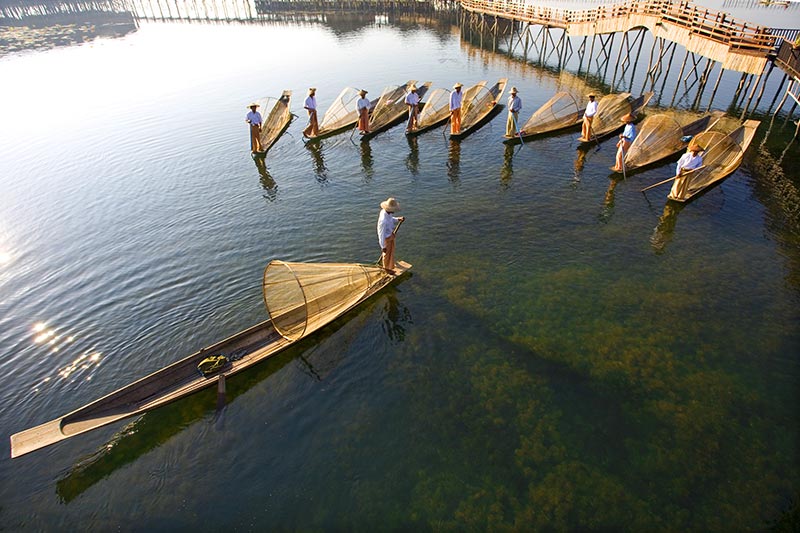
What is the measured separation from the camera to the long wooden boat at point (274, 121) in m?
21.7

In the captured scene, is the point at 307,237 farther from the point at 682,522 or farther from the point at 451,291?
the point at 682,522

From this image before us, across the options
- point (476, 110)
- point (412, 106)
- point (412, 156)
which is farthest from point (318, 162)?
point (476, 110)

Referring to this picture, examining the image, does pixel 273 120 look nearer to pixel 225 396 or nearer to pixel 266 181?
pixel 266 181

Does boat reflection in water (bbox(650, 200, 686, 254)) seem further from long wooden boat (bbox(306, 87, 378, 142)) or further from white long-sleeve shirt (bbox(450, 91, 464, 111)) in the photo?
long wooden boat (bbox(306, 87, 378, 142))

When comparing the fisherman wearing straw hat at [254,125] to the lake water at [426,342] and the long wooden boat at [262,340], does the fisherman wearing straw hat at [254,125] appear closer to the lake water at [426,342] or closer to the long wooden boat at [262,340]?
the lake water at [426,342]

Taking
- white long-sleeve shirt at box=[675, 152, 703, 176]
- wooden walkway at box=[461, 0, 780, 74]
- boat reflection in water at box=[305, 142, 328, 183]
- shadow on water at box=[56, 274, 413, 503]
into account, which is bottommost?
shadow on water at box=[56, 274, 413, 503]

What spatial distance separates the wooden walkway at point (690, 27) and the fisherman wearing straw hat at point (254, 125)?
23.8 m

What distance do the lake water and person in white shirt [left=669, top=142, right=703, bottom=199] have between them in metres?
0.70

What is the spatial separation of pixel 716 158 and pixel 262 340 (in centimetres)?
1788

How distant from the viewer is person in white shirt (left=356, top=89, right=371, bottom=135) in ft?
67.1

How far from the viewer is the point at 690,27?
24.5m

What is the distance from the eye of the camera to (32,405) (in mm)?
8742

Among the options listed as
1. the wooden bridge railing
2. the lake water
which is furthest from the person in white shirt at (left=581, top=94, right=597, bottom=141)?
the wooden bridge railing

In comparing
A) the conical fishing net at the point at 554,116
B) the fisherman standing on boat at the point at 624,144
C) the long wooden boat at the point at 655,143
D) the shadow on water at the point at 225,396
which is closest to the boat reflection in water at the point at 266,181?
the shadow on water at the point at 225,396
